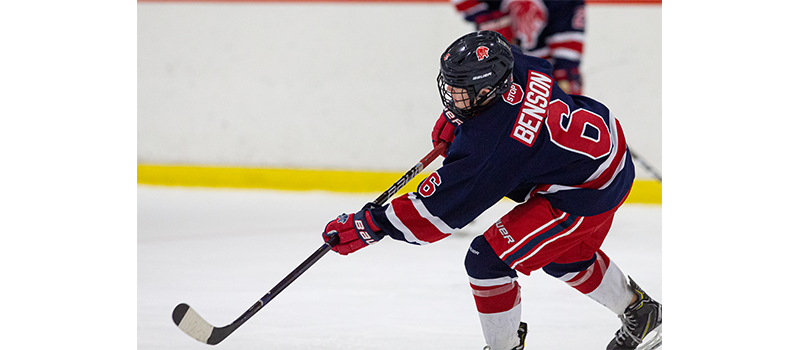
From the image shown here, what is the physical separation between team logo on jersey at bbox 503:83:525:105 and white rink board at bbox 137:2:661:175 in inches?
106

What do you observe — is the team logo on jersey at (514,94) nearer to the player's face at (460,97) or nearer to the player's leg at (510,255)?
the player's face at (460,97)

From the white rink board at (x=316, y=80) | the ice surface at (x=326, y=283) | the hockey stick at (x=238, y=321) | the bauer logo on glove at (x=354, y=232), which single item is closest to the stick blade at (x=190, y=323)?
the hockey stick at (x=238, y=321)

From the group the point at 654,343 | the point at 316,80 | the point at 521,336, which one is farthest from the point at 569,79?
the point at 521,336

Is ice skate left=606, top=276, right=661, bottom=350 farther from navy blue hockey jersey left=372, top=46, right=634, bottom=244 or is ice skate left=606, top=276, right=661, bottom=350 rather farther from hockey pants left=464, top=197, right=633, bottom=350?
navy blue hockey jersey left=372, top=46, right=634, bottom=244

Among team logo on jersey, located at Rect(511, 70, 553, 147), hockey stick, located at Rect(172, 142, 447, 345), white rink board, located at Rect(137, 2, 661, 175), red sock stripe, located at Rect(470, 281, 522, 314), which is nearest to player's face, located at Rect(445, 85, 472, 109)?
team logo on jersey, located at Rect(511, 70, 553, 147)

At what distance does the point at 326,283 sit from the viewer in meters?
2.79

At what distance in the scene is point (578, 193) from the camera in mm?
1743

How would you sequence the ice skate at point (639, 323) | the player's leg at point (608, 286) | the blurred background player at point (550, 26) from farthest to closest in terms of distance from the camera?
the blurred background player at point (550, 26) < the ice skate at point (639, 323) < the player's leg at point (608, 286)

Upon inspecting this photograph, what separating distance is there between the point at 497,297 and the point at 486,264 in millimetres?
85

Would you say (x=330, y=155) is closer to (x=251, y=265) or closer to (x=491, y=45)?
(x=251, y=265)

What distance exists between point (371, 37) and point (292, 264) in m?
1.82

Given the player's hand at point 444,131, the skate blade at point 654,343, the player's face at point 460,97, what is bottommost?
the skate blade at point 654,343

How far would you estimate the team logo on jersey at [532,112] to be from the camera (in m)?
1.64
